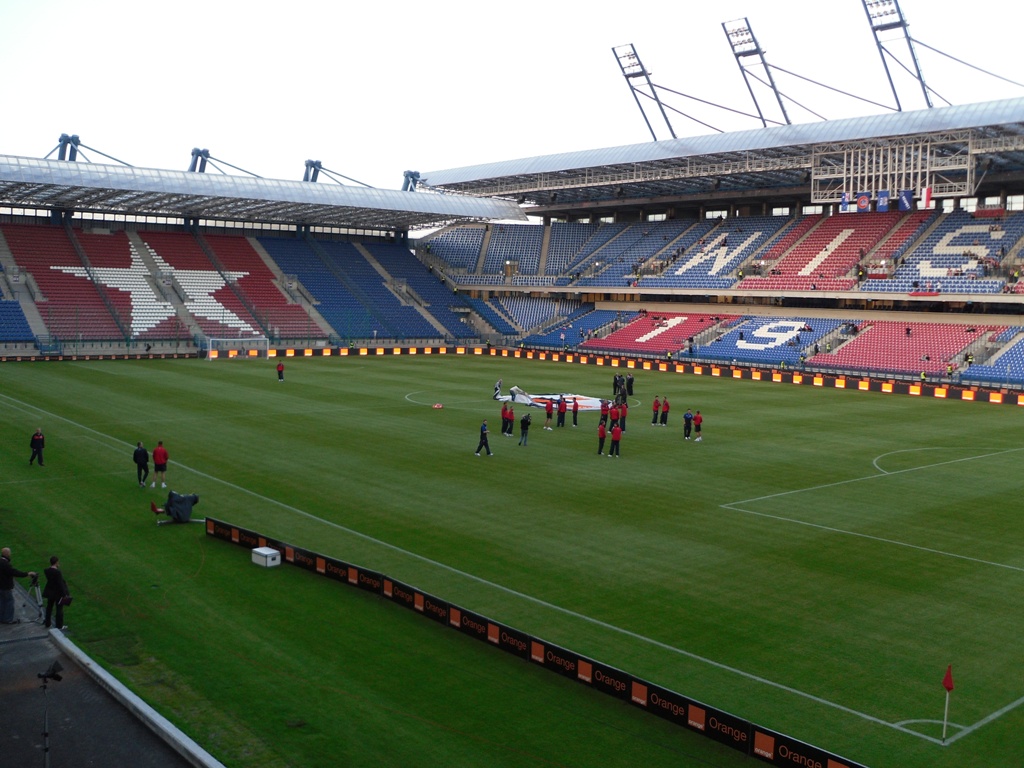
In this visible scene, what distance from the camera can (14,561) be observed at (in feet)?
60.4

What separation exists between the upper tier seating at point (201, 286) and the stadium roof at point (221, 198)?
8.56ft

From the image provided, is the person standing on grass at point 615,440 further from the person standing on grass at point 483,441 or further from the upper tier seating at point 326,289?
the upper tier seating at point 326,289

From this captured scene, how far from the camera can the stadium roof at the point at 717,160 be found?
186ft

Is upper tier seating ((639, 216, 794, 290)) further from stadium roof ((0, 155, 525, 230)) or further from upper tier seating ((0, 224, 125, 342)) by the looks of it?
upper tier seating ((0, 224, 125, 342))

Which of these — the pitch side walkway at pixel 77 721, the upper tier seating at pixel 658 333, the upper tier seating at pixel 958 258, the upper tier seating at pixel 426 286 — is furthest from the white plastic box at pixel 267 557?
the upper tier seating at pixel 426 286

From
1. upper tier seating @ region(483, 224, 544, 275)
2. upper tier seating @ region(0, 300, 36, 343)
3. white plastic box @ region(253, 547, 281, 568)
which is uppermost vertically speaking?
upper tier seating @ region(483, 224, 544, 275)

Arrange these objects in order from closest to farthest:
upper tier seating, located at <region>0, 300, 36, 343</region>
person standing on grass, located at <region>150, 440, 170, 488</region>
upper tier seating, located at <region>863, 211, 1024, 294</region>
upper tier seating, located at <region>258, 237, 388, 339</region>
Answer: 1. person standing on grass, located at <region>150, 440, 170, 488</region>
2. upper tier seating, located at <region>863, 211, 1024, 294</region>
3. upper tier seating, located at <region>0, 300, 36, 343</region>
4. upper tier seating, located at <region>258, 237, 388, 339</region>

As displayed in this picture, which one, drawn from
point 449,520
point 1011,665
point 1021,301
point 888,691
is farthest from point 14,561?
point 1021,301

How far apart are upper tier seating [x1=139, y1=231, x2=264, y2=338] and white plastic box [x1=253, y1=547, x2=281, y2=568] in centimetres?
5832

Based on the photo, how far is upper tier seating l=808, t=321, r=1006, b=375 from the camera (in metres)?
58.2

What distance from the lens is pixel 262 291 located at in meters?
81.8

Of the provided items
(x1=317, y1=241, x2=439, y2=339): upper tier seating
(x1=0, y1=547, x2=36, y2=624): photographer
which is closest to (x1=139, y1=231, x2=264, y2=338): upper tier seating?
(x1=317, y1=241, x2=439, y2=339): upper tier seating

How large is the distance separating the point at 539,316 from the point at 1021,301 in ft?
143

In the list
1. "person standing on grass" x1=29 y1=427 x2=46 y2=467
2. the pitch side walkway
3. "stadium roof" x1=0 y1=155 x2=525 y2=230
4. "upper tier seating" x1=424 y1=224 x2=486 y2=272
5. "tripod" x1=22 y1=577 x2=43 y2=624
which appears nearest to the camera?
the pitch side walkway
